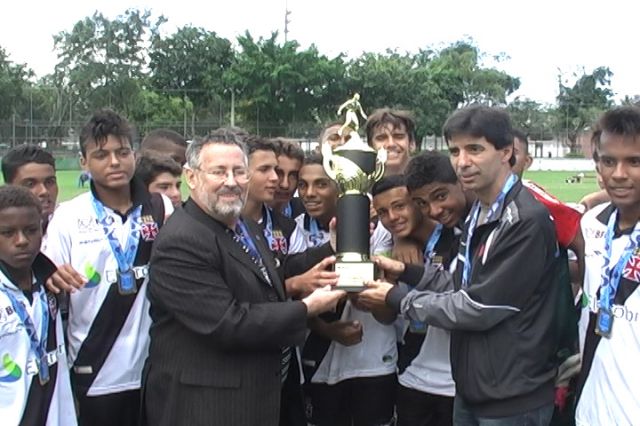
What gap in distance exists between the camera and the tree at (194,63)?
179 feet

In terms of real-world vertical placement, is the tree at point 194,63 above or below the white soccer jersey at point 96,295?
above

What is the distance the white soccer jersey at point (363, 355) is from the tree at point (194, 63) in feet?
167

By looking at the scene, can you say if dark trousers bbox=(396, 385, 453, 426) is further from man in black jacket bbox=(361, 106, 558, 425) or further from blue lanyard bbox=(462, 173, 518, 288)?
blue lanyard bbox=(462, 173, 518, 288)

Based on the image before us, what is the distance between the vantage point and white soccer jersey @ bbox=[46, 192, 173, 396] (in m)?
3.74

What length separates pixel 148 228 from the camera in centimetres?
391

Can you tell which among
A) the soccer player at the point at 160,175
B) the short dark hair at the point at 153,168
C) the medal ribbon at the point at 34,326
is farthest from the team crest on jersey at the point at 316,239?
the medal ribbon at the point at 34,326

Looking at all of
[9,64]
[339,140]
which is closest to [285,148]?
[339,140]

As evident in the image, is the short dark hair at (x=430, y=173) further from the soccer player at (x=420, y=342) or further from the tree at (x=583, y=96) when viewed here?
the tree at (x=583, y=96)

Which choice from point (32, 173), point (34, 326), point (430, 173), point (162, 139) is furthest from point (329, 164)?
point (162, 139)

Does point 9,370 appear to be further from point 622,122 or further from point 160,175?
point 622,122

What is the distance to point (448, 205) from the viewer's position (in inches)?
156

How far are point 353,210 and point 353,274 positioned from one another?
0.35 meters

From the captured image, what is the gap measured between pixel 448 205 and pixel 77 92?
58.8m

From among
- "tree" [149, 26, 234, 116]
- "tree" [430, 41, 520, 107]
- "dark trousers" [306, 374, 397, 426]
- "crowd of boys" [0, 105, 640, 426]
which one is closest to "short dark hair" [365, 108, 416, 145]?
"crowd of boys" [0, 105, 640, 426]
